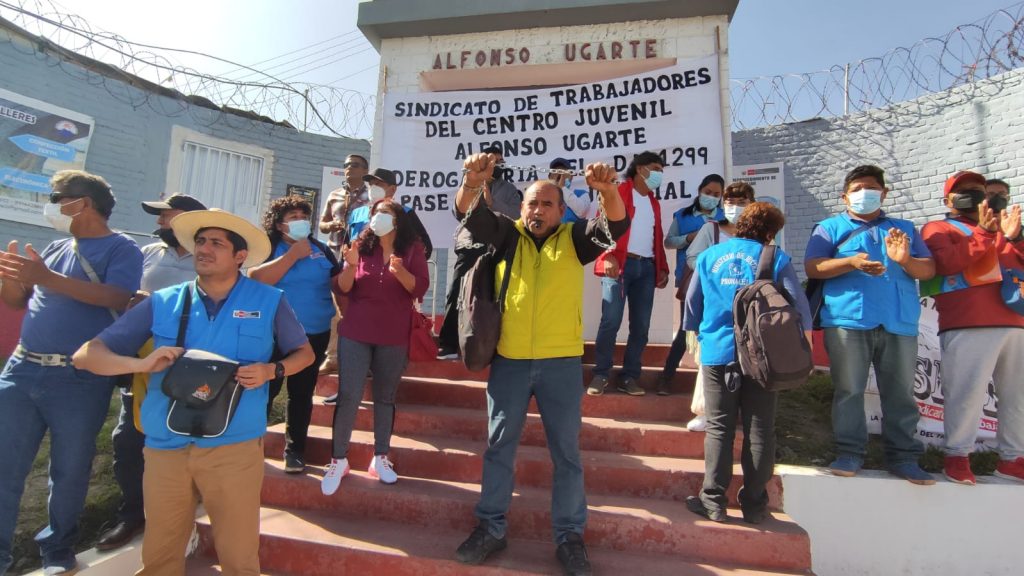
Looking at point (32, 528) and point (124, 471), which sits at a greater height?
point (124, 471)

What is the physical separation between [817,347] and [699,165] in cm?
212

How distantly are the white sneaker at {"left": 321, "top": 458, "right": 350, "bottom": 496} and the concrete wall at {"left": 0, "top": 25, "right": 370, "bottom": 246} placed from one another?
7.43 meters

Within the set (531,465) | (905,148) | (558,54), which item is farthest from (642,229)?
(905,148)

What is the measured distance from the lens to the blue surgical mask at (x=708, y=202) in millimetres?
4219

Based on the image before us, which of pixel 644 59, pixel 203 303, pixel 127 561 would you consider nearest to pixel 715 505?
pixel 203 303

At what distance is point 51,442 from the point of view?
8.34ft

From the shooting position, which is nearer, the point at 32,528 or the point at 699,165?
the point at 32,528

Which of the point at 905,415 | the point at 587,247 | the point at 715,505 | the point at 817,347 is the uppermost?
the point at 587,247

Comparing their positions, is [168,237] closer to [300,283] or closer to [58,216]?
[58,216]

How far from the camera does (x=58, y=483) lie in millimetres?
2539

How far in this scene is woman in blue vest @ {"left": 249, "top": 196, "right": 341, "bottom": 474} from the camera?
10.9ft

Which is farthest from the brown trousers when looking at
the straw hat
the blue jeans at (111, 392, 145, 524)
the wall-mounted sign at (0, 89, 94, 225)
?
the wall-mounted sign at (0, 89, 94, 225)

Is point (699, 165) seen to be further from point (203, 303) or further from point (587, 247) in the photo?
point (203, 303)

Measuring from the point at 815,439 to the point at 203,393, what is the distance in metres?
3.81
